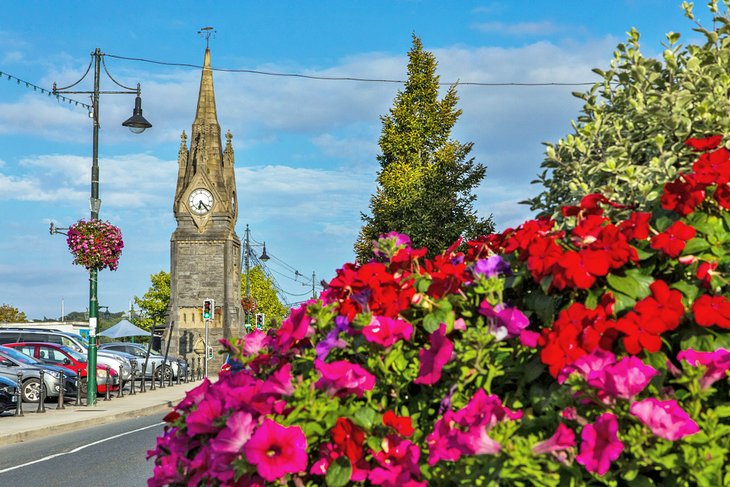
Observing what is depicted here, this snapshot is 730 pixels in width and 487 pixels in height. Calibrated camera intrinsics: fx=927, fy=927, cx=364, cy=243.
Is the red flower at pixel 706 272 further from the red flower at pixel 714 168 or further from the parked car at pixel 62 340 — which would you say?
the parked car at pixel 62 340

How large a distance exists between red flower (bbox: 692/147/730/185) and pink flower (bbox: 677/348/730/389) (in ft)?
2.34

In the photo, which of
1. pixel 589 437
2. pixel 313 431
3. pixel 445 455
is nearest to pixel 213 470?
pixel 313 431

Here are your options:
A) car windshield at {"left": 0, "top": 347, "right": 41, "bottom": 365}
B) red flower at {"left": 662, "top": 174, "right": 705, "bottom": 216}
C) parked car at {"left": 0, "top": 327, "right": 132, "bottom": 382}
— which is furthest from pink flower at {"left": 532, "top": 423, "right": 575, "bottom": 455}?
parked car at {"left": 0, "top": 327, "right": 132, "bottom": 382}

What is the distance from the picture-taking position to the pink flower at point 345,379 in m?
2.90

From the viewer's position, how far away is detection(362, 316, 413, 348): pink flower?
3.04m

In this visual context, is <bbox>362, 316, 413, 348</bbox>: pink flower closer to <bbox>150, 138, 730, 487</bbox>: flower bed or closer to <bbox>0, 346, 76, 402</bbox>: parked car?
<bbox>150, 138, 730, 487</bbox>: flower bed

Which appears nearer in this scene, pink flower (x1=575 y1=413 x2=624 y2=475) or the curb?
pink flower (x1=575 y1=413 x2=624 y2=475)

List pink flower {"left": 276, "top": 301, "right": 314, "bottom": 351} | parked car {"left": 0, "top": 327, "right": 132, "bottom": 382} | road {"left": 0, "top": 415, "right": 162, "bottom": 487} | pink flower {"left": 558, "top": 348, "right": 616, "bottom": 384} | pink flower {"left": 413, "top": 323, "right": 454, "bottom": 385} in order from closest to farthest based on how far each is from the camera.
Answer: pink flower {"left": 558, "top": 348, "right": 616, "bottom": 384}, pink flower {"left": 413, "top": 323, "right": 454, "bottom": 385}, pink flower {"left": 276, "top": 301, "right": 314, "bottom": 351}, road {"left": 0, "top": 415, "right": 162, "bottom": 487}, parked car {"left": 0, "top": 327, "right": 132, "bottom": 382}

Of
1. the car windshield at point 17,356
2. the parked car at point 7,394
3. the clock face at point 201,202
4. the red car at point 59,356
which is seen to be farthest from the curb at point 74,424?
the clock face at point 201,202

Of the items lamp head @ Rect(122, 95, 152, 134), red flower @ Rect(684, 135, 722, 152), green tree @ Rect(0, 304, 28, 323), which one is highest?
lamp head @ Rect(122, 95, 152, 134)

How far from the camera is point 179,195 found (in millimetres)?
77125

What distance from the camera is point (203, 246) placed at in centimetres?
7606

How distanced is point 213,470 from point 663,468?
4.57 ft

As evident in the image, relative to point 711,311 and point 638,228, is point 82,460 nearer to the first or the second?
point 638,228
